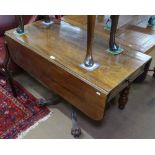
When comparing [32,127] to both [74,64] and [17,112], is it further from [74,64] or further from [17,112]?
[74,64]

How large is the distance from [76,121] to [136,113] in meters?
0.54

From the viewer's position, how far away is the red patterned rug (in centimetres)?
158

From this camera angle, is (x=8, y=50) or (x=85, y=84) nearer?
(x=85, y=84)

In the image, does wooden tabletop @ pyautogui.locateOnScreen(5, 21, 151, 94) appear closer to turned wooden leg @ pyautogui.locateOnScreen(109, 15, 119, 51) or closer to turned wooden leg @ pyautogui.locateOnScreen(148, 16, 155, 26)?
turned wooden leg @ pyautogui.locateOnScreen(109, 15, 119, 51)

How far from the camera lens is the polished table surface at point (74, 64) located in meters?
1.19

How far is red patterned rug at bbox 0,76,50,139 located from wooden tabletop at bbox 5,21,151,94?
0.55 m

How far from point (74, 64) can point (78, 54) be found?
0.12 meters

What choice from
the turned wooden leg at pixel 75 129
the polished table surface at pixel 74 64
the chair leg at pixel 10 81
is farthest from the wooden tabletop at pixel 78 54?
the turned wooden leg at pixel 75 129

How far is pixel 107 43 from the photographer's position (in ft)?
5.03

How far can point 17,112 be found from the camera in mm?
1723

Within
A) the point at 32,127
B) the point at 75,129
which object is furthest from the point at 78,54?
the point at 32,127

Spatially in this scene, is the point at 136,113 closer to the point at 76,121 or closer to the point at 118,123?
the point at 118,123
